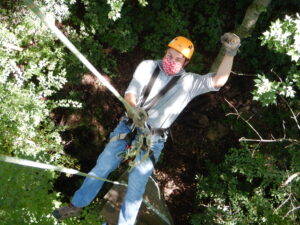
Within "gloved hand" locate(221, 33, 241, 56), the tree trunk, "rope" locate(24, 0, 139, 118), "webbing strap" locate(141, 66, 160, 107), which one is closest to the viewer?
"rope" locate(24, 0, 139, 118)

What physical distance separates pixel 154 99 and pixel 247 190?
270 centimetres

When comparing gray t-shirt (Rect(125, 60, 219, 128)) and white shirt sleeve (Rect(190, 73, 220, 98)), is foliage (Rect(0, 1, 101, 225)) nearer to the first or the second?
gray t-shirt (Rect(125, 60, 219, 128))

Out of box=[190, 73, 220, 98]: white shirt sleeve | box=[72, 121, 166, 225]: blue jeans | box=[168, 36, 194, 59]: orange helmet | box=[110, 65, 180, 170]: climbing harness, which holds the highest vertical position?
box=[168, 36, 194, 59]: orange helmet

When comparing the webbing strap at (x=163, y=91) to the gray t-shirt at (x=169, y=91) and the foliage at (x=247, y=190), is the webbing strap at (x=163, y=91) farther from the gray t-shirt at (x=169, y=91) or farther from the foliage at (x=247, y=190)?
the foliage at (x=247, y=190)

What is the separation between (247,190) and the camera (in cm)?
482

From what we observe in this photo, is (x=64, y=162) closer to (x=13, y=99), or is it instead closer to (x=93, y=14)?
(x=13, y=99)

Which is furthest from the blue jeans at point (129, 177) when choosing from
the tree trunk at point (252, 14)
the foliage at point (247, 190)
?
the tree trunk at point (252, 14)

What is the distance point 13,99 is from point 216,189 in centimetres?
337

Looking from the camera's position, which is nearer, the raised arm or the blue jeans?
the raised arm

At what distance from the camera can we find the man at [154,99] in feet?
10.0

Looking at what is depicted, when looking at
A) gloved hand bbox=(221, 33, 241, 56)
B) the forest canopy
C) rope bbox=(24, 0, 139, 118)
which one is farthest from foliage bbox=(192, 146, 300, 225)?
rope bbox=(24, 0, 139, 118)

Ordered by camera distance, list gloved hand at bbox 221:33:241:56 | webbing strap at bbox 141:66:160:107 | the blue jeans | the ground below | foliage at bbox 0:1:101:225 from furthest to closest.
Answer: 1. the ground below
2. the blue jeans
3. webbing strap at bbox 141:66:160:107
4. foliage at bbox 0:1:101:225
5. gloved hand at bbox 221:33:241:56

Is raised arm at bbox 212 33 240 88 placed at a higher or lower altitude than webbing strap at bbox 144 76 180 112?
higher

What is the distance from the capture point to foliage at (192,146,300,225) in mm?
3863
